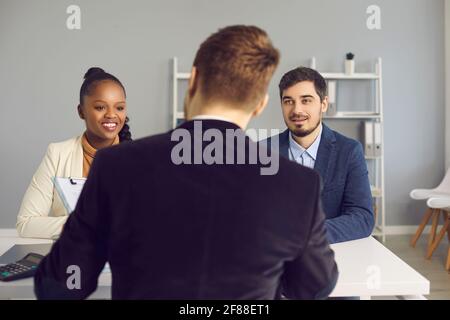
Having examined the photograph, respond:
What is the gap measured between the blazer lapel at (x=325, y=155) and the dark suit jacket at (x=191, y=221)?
112 centimetres

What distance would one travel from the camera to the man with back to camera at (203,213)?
Answer: 0.90m

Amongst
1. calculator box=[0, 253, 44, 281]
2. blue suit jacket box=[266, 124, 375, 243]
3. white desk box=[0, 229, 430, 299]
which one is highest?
blue suit jacket box=[266, 124, 375, 243]

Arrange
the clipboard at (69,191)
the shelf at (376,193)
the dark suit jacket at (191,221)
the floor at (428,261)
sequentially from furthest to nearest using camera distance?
the shelf at (376,193) < the floor at (428,261) < the clipboard at (69,191) < the dark suit jacket at (191,221)

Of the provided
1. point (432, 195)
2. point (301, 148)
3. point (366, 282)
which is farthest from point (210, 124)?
point (432, 195)

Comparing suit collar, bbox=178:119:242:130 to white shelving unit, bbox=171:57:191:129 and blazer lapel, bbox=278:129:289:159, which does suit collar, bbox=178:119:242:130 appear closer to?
blazer lapel, bbox=278:129:289:159

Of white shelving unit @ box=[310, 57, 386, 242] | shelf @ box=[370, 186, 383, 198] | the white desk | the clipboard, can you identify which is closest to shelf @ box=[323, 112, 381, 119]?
white shelving unit @ box=[310, 57, 386, 242]

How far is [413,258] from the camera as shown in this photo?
13.5 ft

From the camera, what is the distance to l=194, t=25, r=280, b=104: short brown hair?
3.15 ft

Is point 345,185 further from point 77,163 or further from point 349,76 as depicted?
point 349,76

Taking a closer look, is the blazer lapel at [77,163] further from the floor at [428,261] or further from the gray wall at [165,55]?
the gray wall at [165,55]

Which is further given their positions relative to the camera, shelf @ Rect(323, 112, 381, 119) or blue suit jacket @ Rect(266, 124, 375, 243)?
shelf @ Rect(323, 112, 381, 119)

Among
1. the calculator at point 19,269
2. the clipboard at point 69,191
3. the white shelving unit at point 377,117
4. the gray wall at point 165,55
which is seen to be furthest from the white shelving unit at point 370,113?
the calculator at point 19,269

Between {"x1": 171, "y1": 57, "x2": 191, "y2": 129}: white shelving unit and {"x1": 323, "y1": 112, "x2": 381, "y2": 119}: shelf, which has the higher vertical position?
{"x1": 171, "y1": 57, "x2": 191, "y2": 129}: white shelving unit

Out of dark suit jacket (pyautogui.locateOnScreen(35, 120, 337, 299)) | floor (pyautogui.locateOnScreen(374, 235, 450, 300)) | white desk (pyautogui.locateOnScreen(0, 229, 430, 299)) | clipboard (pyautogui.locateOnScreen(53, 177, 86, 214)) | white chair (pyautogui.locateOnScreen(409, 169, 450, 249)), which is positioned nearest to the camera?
dark suit jacket (pyautogui.locateOnScreen(35, 120, 337, 299))
